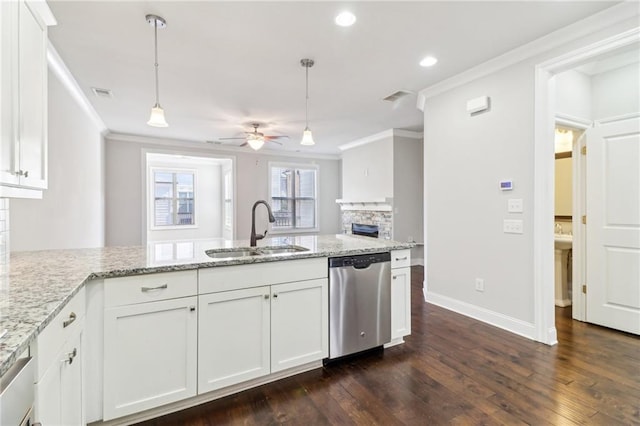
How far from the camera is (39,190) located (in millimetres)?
1870

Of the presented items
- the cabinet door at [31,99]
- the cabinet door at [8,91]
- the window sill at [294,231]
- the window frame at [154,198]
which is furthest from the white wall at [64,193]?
the window sill at [294,231]

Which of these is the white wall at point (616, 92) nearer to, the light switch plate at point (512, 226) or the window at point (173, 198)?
the light switch plate at point (512, 226)

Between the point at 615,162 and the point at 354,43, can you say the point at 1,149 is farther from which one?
the point at 615,162

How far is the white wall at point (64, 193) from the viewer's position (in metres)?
2.49

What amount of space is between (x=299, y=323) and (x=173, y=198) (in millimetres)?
7220

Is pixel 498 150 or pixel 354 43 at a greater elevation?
pixel 354 43

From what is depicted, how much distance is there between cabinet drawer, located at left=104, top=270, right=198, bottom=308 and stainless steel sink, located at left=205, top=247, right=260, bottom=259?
0.55 m

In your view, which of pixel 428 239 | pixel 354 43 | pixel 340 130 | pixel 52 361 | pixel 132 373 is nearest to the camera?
pixel 52 361

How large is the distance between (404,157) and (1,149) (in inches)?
219

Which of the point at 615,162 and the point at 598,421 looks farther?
the point at 615,162

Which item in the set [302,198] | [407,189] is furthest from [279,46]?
[302,198]

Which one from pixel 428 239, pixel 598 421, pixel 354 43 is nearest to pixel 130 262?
pixel 354 43

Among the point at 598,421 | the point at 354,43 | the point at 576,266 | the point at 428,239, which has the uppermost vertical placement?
the point at 354,43

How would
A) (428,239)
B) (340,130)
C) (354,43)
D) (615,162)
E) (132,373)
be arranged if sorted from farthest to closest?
(340,130) < (428,239) < (615,162) < (354,43) < (132,373)
